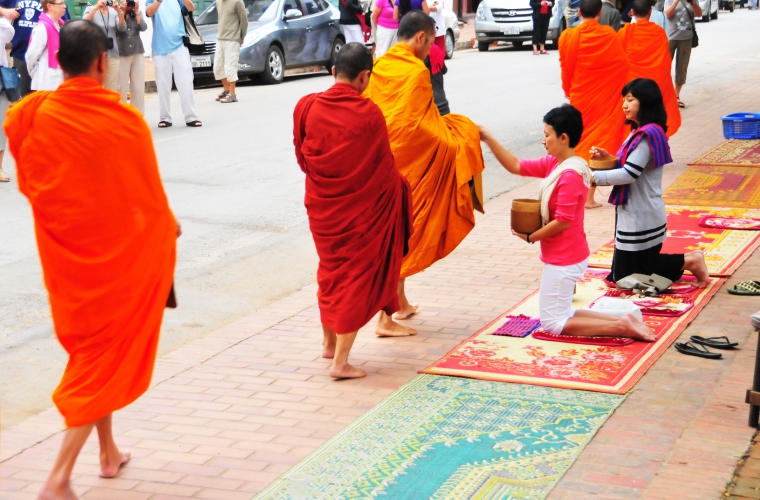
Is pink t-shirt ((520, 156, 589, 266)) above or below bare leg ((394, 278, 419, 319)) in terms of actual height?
above

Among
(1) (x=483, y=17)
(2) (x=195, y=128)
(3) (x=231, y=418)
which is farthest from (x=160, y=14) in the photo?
(1) (x=483, y=17)

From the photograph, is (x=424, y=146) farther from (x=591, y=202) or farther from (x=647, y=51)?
(x=647, y=51)

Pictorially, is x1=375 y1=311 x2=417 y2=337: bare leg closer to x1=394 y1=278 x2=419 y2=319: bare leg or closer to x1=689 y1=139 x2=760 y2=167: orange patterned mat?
x1=394 y1=278 x2=419 y2=319: bare leg

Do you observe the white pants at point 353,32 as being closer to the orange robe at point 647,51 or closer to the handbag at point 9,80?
the orange robe at point 647,51

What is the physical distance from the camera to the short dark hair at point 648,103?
267 inches

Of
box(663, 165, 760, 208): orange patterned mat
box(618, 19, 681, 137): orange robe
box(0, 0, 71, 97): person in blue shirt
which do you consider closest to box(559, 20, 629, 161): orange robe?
box(663, 165, 760, 208): orange patterned mat

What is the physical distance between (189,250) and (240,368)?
279cm

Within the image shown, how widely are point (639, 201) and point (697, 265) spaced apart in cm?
60

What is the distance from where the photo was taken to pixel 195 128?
14.5 meters

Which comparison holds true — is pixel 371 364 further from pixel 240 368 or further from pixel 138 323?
pixel 138 323

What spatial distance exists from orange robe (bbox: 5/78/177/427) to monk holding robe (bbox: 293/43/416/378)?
4.44ft

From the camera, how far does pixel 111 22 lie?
13.7 meters

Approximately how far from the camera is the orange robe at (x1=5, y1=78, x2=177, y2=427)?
13.0ft

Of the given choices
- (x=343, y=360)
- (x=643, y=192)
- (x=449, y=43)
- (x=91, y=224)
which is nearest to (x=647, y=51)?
(x=643, y=192)
